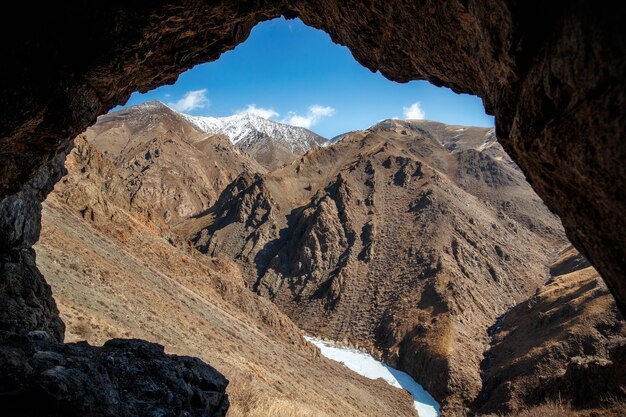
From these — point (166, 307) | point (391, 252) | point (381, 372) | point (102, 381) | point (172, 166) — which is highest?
point (172, 166)

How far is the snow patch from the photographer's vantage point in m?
40.0

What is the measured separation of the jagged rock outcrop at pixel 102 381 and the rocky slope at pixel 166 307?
0.57ft

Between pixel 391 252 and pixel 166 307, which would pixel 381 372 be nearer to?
pixel 391 252

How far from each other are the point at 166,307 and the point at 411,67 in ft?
77.6

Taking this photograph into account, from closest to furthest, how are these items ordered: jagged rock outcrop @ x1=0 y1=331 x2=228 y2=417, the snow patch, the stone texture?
1. the stone texture
2. jagged rock outcrop @ x1=0 y1=331 x2=228 y2=417
3. the snow patch

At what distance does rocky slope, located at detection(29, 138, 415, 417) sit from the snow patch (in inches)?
117

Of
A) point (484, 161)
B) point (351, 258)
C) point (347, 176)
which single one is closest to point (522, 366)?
point (351, 258)

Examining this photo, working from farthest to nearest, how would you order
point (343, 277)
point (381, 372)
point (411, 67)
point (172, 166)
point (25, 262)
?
point (172, 166) < point (343, 277) < point (381, 372) < point (25, 262) < point (411, 67)

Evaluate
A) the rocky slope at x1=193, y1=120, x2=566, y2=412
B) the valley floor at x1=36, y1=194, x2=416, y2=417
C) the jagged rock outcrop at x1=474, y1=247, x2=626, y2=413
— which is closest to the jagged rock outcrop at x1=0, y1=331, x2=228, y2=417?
the valley floor at x1=36, y1=194, x2=416, y2=417

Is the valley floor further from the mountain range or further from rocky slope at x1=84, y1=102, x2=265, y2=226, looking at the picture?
rocky slope at x1=84, y1=102, x2=265, y2=226

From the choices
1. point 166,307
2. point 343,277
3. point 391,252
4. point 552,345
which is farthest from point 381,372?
point 166,307

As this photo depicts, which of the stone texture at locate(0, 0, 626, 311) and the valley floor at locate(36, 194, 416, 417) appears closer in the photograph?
the stone texture at locate(0, 0, 626, 311)

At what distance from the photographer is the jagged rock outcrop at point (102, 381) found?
20.0 feet

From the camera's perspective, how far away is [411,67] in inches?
405
